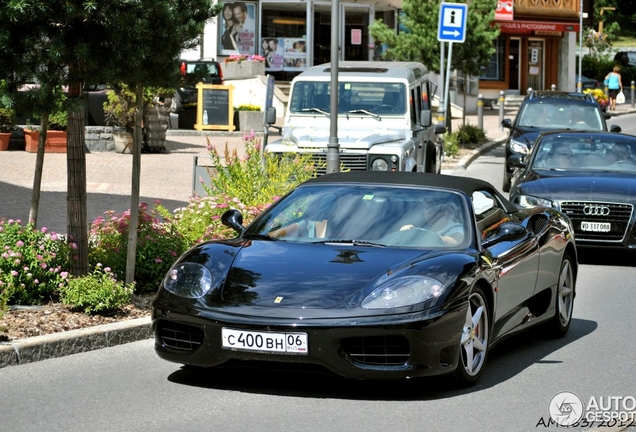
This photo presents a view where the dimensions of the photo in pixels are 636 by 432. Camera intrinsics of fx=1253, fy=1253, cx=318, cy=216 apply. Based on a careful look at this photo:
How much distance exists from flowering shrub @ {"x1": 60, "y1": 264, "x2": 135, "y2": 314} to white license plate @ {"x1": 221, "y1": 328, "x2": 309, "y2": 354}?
228cm

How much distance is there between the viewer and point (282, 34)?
47.3 metres

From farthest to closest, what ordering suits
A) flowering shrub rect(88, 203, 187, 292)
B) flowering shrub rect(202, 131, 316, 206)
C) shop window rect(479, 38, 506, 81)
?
shop window rect(479, 38, 506, 81) → flowering shrub rect(202, 131, 316, 206) → flowering shrub rect(88, 203, 187, 292)

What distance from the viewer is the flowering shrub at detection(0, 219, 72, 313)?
30.5 ft

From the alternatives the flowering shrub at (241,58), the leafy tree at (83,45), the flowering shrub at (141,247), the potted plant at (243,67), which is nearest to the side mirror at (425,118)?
the flowering shrub at (141,247)

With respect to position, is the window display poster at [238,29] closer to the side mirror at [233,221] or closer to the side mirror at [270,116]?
the side mirror at [270,116]

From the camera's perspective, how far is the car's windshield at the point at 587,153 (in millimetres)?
15570

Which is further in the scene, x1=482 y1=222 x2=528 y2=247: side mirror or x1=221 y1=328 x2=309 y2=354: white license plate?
x1=482 y1=222 x2=528 y2=247: side mirror

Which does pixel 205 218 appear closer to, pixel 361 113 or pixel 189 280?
pixel 189 280

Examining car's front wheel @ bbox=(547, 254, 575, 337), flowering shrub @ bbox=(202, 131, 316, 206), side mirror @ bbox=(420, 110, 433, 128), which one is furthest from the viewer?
side mirror @ bbox=(420, 110, 433, 128)

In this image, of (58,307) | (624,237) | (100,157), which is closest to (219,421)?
(58,307)

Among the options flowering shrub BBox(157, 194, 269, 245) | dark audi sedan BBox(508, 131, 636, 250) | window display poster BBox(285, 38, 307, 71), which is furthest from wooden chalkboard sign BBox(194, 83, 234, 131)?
flowering shrub BBox(157, 194, 269, 245)

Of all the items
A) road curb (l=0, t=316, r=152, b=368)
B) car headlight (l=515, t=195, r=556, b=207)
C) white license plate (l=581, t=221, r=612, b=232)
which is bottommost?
road curb (l=0, t=316, r=152, b=368)

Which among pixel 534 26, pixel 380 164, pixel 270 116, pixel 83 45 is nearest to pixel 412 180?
pixel 83 45

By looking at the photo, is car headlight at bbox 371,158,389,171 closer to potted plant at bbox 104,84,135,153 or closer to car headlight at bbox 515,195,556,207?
car headlight at bbox 515,195,556,207
